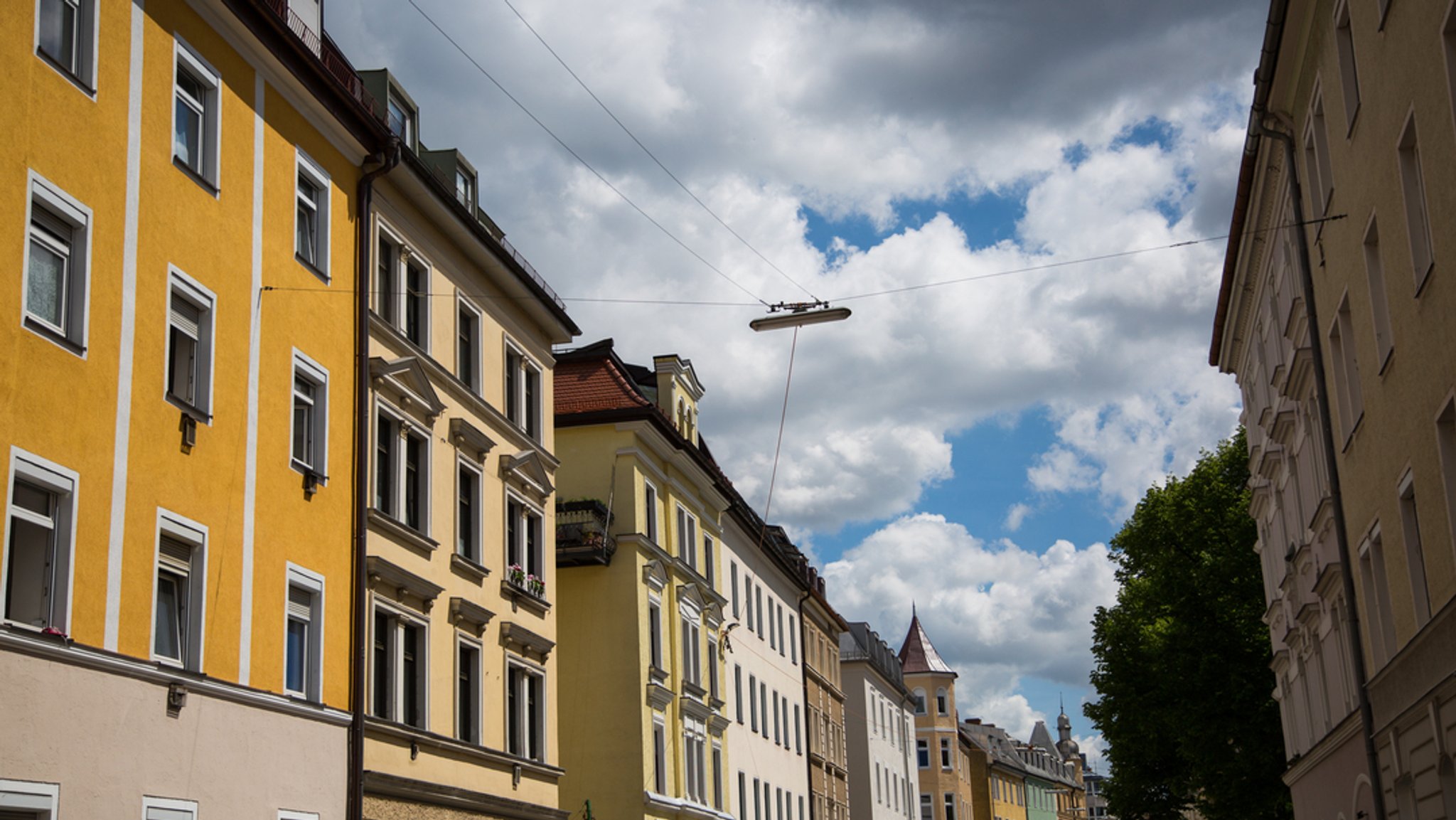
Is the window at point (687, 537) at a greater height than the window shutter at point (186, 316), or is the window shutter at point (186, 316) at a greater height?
the window at point (687, 537)

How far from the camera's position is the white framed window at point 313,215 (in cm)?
2050

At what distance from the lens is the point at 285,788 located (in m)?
18.2

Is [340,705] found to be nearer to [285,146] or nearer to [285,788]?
[285,788]

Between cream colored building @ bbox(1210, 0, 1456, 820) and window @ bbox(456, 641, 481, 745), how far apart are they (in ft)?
44.2

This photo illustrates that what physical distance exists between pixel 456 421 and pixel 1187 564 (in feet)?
80.0

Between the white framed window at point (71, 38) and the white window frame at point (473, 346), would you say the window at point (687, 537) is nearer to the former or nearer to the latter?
the white window frame at point (473, 346)

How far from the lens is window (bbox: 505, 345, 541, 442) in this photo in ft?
93.8

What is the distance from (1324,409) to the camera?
74.7ft

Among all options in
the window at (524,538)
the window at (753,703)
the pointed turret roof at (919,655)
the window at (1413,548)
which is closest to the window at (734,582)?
the window at (753,703)

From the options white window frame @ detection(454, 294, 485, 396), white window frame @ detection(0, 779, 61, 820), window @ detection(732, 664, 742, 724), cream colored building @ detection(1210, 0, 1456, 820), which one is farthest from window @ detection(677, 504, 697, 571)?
white window frame @ detection(0, 779, 61, 820)

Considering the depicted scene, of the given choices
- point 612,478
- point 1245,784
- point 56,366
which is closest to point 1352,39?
point 56,366

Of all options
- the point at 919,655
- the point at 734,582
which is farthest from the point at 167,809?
the point at 919,655

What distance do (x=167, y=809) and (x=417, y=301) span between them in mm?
10744

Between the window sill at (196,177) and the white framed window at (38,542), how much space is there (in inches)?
162
